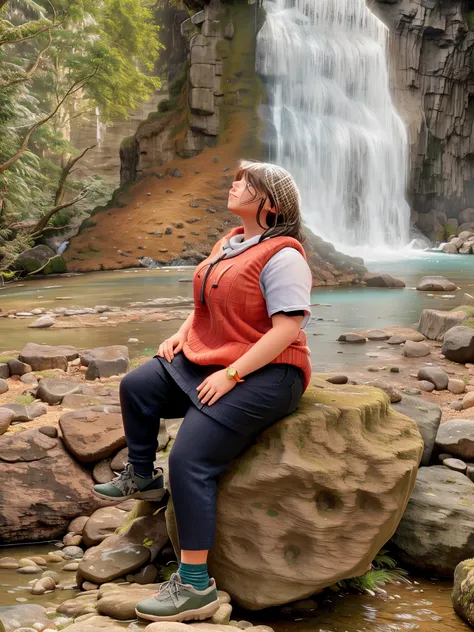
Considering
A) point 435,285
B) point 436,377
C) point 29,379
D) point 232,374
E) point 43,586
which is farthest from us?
point 435,285

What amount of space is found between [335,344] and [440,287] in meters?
4.38

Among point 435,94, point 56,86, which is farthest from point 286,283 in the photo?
point 435,94

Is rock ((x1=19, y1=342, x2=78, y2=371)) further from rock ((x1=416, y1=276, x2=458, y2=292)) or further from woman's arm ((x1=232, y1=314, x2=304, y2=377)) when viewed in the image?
rock ((x1=416, y1=276, x2=458, y2=292))

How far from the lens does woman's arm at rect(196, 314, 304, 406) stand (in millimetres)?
2002

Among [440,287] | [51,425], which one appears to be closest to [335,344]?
[51,425]

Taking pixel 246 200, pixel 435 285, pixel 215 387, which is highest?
pixel 246 200

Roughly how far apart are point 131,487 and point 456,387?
10.3 feet

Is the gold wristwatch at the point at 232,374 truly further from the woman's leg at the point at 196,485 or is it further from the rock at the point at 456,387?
the rock at the point at 456,387

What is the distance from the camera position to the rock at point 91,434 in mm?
3160

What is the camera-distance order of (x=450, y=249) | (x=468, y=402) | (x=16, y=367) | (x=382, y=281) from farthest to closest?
(x=450, y=249), (x=382, y=281), (x=16, y=367), (x=468, y=402)

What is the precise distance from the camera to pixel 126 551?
240 centimetres

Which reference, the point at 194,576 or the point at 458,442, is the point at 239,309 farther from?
the point at 458,442

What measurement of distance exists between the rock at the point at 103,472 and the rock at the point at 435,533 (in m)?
1.26

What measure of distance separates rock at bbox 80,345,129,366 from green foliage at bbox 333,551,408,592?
110 inches
